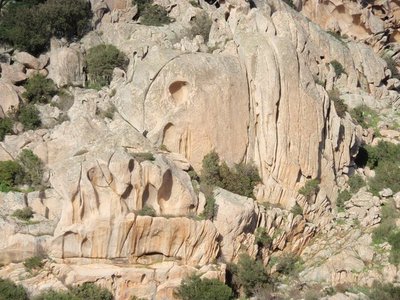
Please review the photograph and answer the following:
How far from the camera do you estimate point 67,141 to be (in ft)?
105

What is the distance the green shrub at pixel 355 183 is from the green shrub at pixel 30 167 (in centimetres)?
1186

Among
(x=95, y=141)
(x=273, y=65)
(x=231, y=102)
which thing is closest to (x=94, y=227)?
(x=95, y=141)

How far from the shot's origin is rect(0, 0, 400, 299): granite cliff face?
96.4ft

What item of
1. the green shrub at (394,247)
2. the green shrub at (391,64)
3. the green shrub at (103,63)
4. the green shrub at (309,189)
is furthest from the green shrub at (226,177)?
the green shrub at (391,64)

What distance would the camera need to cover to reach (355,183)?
120 ft

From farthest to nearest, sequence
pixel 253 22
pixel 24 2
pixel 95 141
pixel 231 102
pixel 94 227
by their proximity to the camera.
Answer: pixel 24 2 < pixel 253 22 < pixel 231 102 < pixel 95 141 < pixel 94 227

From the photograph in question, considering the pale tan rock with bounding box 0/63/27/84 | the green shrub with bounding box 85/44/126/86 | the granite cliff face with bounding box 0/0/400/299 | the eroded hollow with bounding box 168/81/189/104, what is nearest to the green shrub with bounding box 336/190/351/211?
the granite cliff face with bounding box 0/0/400/299

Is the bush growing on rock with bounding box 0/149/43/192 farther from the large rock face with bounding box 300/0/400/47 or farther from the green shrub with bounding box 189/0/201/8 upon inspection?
the large rock face with bounding box 300/0/400/47

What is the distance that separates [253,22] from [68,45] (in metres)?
7.34

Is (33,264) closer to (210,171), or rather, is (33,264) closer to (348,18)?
(210,171)

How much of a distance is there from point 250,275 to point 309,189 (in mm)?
4994

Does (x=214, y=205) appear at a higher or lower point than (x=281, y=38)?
lower

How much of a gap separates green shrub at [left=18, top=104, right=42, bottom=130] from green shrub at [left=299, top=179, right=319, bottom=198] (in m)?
9.57

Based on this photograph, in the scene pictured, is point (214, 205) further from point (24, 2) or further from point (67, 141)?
point (24, 2)
